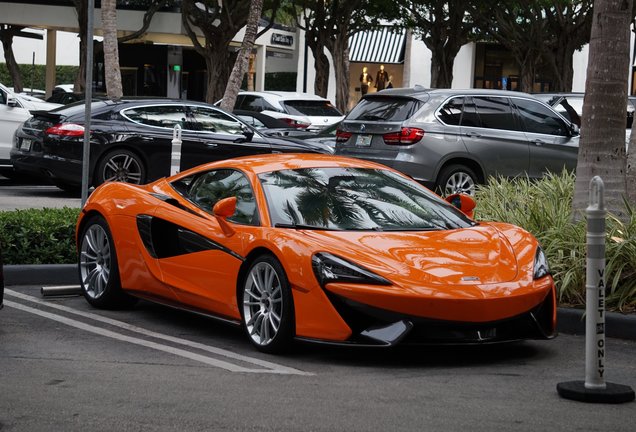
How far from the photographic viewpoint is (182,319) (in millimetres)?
9359

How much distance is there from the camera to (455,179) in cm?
1641

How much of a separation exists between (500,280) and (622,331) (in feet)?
5.33

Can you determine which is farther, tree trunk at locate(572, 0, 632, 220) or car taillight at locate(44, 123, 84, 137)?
car taillight at locate(44, 123, 84, 137)

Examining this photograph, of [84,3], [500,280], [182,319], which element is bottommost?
[182,319]

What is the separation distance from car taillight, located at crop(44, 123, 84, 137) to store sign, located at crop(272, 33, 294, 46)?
42158mm

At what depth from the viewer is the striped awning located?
62.6 meters

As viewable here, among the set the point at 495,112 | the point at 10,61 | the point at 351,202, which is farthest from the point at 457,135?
the point at 10,61

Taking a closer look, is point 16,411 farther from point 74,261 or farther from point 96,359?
point 74,261

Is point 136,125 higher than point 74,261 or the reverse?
higher

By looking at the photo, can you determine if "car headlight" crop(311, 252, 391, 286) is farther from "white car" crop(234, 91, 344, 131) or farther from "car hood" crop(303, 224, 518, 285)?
"white car" crop(234, 91, 344, 131)

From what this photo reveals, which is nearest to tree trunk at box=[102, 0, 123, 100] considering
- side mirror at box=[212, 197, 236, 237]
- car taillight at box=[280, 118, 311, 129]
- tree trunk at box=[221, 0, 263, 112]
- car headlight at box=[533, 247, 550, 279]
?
tree trunk at box=[221, 0, 263, 112]

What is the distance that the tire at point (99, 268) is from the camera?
31.1 ft

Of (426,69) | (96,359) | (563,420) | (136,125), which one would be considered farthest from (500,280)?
(426,69)

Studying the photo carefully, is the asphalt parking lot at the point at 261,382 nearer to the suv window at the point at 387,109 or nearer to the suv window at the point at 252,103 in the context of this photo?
the suv window at the point at 387,109
